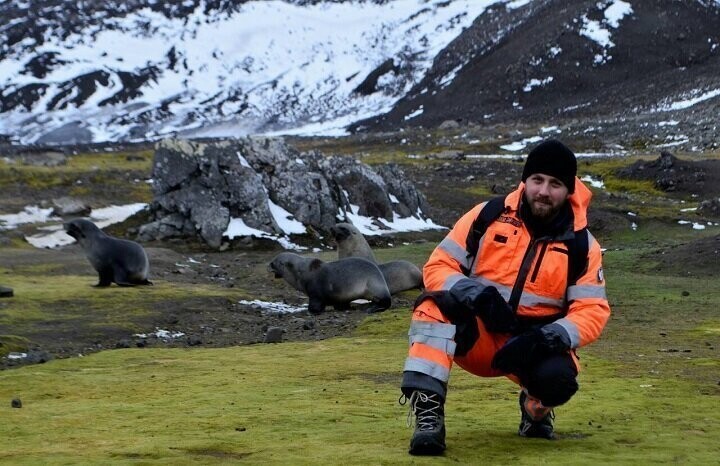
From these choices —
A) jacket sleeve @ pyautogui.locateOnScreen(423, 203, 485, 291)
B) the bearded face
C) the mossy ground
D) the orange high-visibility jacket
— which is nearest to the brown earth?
the mossy ground

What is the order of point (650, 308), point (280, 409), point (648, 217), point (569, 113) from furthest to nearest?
point (569, 113), point (648, 217), point (650, 308), point (280, 409)

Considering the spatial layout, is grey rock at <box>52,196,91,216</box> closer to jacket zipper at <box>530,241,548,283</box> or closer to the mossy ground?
the mossy ground

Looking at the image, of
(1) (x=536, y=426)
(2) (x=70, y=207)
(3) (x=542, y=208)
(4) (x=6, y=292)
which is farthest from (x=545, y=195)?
(2) (x=70, y=207)

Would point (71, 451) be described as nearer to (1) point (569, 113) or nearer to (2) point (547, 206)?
(2) point (547, 206)

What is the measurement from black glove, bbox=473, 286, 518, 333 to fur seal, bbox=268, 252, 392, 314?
44.1 feet

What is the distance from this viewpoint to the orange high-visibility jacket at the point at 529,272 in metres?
7.35

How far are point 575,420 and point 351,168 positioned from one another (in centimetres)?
3386

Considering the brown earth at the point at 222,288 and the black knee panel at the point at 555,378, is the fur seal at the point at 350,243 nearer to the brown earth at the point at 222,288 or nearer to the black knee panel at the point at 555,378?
the brown earth at the point at 222,288

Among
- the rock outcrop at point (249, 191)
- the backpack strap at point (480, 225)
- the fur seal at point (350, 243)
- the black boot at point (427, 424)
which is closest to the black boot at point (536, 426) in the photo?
the black boot at point (427, 424)

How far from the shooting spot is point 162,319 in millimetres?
19266

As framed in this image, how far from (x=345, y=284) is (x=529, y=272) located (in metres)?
13.7

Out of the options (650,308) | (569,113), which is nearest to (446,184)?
(650,308)

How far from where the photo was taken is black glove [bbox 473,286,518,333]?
23.4 ft

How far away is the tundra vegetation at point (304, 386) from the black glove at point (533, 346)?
0.62 m
